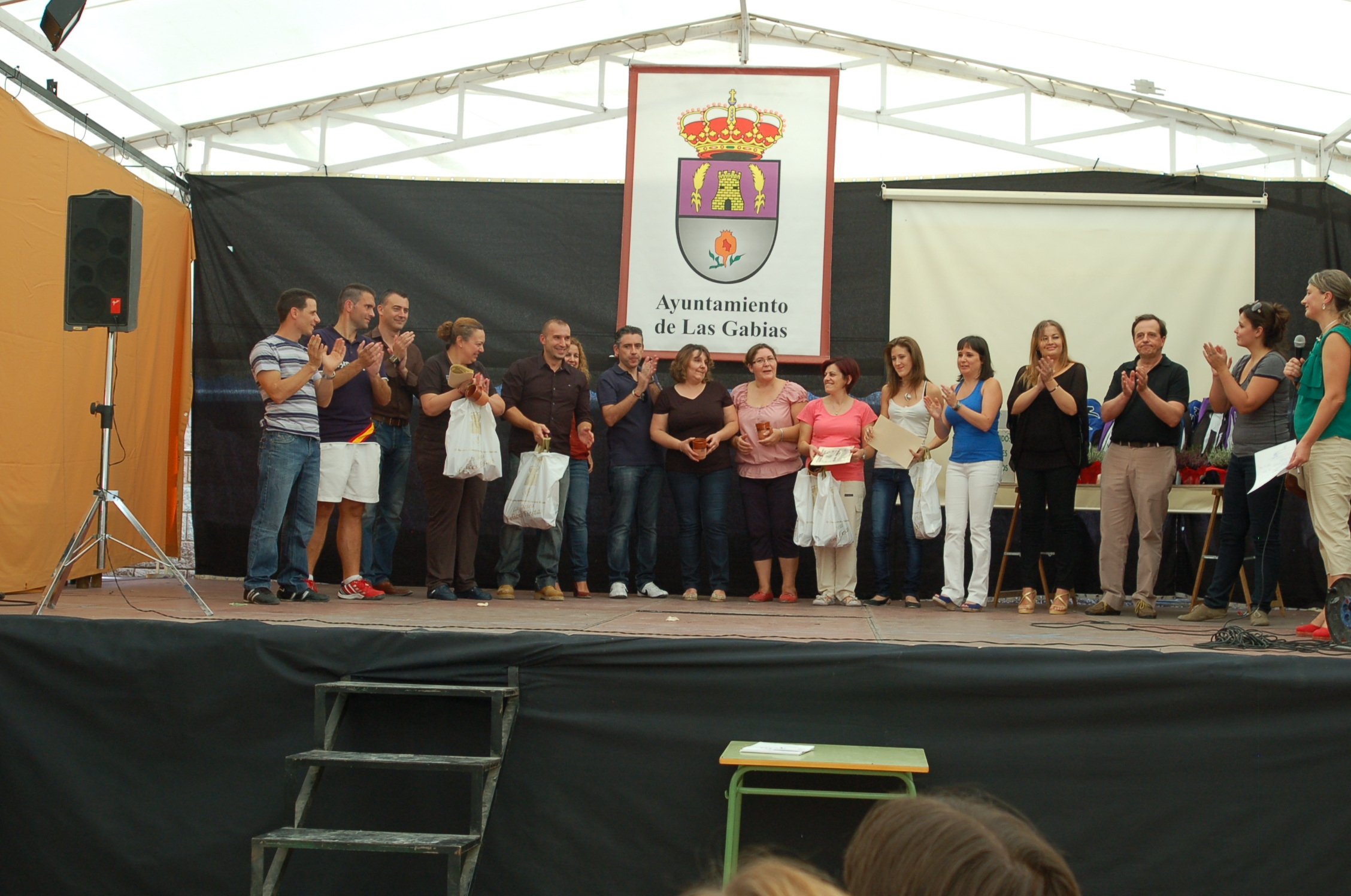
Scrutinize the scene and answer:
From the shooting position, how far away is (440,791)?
2975 millimetres

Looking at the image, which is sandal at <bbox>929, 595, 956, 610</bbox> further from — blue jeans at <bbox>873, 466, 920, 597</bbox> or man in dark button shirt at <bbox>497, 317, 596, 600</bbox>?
man in dark button shirt at <bbox>497, 317, 596, 600</bbox>

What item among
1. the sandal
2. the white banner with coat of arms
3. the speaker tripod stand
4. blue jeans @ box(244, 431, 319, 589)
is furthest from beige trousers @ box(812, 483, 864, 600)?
the speaker tripod stand

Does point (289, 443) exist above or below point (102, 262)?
below

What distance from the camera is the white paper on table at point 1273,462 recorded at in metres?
3.60

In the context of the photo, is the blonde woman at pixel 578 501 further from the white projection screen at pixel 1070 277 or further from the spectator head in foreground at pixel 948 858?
the spectator head in foreground at pixel 948 858

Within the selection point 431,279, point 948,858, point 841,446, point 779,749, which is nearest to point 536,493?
point 841,446

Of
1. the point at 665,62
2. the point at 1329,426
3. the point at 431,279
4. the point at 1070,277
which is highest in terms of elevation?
the point at 665,62

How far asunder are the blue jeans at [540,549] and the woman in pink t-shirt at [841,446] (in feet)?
4.13

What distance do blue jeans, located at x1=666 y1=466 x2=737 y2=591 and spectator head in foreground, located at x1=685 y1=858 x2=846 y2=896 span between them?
467 centimetres

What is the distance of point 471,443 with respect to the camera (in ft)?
15.9

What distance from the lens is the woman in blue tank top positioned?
4859 millimetres

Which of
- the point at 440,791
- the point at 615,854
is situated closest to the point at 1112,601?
the point at 615,854

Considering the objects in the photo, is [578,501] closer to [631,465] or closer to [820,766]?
[631,465]

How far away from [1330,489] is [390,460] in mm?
4045
